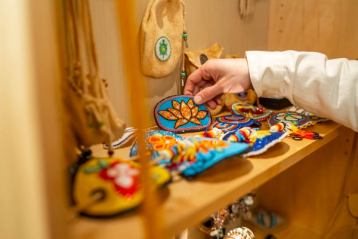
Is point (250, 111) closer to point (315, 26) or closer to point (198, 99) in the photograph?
point (198, 99)

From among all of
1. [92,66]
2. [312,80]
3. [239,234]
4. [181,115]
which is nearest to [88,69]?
[92,66]

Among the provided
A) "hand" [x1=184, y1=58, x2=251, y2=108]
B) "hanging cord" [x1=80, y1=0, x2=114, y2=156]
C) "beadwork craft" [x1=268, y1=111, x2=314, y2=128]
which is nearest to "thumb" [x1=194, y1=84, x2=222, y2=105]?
"hand" [x1=184, y1=58, x2=251, y2=108]

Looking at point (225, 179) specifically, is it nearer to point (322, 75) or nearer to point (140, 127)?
point (140, 127)

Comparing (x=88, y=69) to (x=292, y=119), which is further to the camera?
(x=292, y=119)

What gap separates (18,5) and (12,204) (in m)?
0.14

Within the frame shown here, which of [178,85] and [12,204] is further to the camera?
[178,85]

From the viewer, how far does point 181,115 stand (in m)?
0.52

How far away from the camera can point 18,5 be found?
19 centimetres

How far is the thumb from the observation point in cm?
56

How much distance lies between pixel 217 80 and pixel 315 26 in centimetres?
32

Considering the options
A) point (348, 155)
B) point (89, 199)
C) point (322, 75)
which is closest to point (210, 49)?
point (322, 75)

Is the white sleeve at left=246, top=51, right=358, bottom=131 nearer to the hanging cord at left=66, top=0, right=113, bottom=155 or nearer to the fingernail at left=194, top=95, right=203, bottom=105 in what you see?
the fingernail at left=194, top=95, right=203, bottom=105

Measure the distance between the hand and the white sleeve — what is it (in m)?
0.02

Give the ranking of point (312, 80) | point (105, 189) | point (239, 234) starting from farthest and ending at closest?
point (239, 234) → point (312, 80) → point (105, 189)
